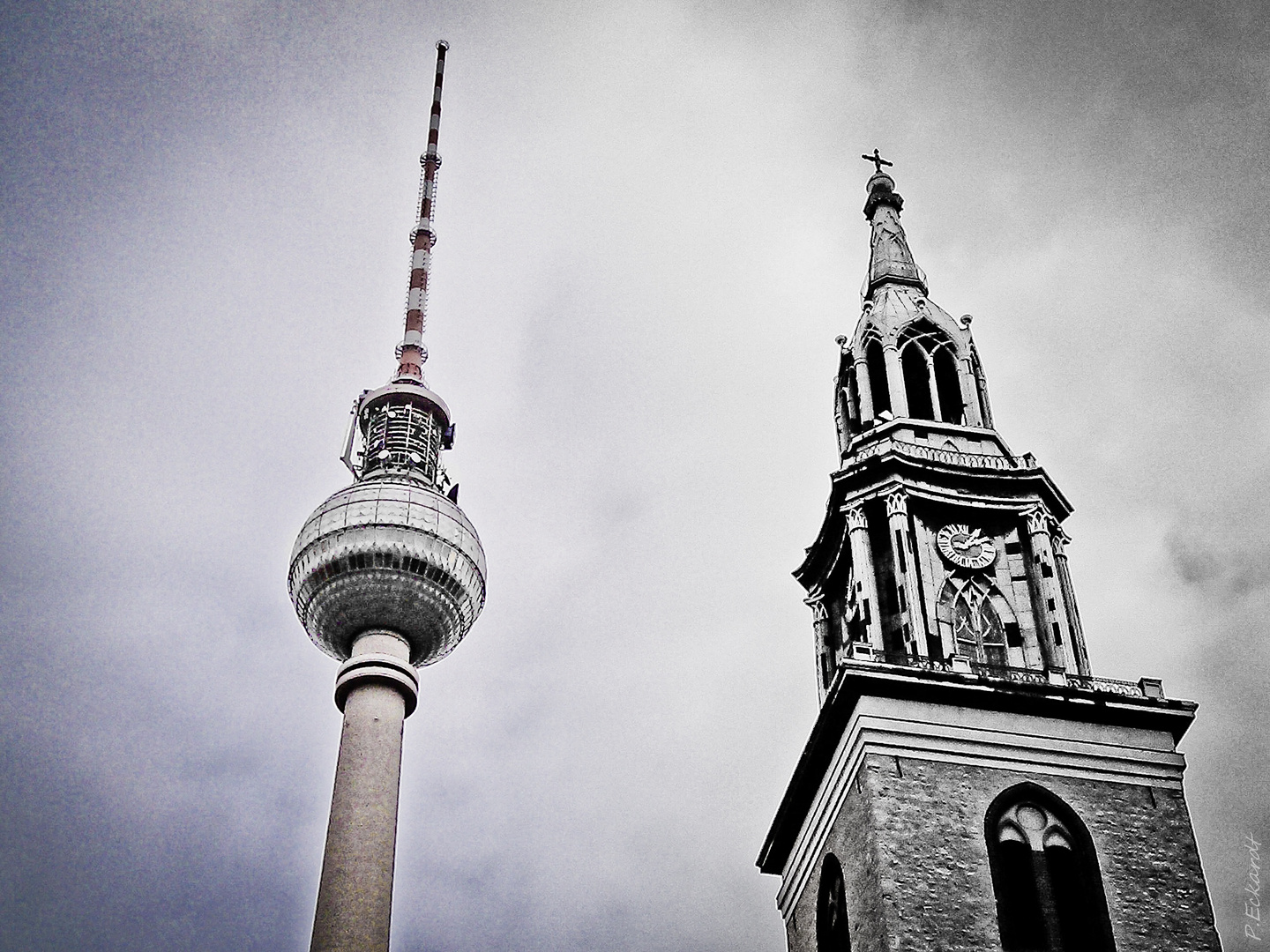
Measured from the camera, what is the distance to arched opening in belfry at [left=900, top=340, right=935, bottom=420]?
5138cm

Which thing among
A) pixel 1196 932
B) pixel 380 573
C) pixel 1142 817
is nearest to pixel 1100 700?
Result: pixel 1142 817

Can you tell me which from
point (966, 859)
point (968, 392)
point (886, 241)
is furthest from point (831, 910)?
point (886, 241)

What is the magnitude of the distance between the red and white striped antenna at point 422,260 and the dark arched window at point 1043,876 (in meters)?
42.2

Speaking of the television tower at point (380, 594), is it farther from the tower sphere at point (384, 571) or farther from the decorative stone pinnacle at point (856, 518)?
the decorative stone pinnacle at point (856, 518)

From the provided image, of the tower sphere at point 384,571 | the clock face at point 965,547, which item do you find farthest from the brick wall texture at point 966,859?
the tower sphere at point 384,571

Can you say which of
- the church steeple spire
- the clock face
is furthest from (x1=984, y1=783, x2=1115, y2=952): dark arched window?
the church steeple spire

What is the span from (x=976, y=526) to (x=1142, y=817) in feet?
34.2

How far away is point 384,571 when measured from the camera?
6500cm

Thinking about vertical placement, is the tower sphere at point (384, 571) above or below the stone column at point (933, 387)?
above

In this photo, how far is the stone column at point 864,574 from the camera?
44406mm

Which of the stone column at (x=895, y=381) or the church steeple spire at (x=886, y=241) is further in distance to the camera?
the church steeple spire at (x=886, y=241)

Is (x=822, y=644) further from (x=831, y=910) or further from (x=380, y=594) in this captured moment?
(x=380, y=594)

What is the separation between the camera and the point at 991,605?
45281 mm

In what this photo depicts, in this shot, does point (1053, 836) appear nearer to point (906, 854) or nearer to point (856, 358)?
point (906, 854)
